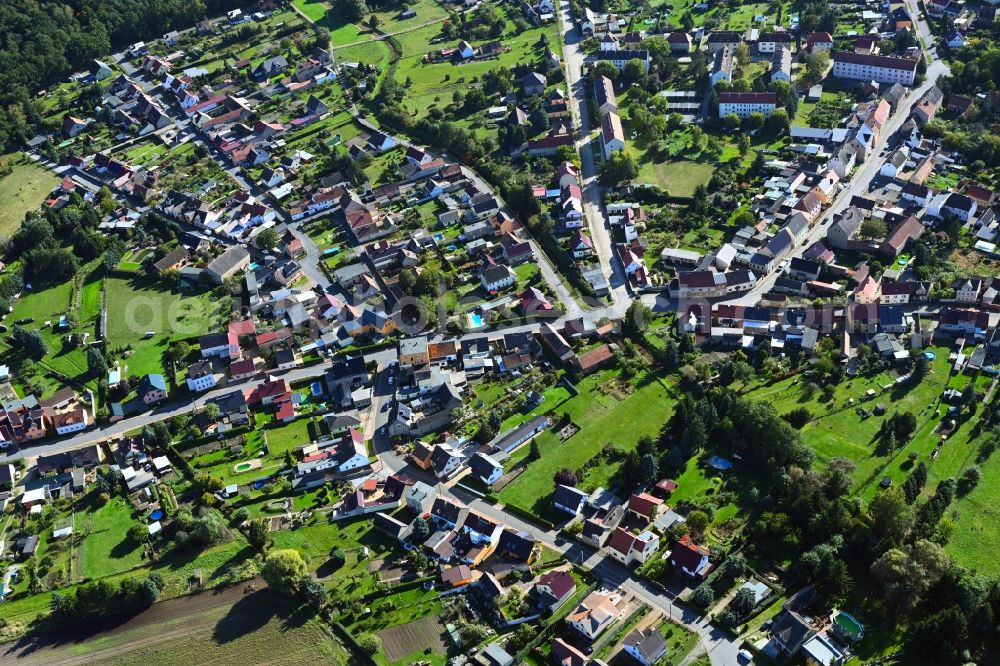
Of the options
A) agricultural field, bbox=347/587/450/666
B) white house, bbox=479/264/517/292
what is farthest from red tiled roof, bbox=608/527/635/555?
white house, bbox=479/264/517/292

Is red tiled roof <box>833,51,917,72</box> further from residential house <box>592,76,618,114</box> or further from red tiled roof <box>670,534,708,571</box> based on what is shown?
red tiled roof <box>670,534,708,571</box>

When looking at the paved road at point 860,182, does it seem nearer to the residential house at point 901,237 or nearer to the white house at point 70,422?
the residential house at point 901,237

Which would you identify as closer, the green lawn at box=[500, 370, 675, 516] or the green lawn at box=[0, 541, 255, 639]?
the green lawn at box=[0, 541, 255, 639]

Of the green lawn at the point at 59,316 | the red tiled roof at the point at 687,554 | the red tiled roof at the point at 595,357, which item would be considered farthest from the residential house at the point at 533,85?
the red tiled roof at the point at 687,554

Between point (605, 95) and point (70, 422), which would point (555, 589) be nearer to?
point (70, 422)

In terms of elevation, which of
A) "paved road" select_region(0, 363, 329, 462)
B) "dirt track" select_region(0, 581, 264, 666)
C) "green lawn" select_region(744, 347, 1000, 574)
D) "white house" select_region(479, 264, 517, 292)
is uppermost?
"white house" select_region(479, 264, 517, 292)

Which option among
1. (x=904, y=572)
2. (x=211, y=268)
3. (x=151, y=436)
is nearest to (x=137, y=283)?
(x=211, y=268)

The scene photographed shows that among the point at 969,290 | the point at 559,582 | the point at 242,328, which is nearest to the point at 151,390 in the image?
the point at 242,328
